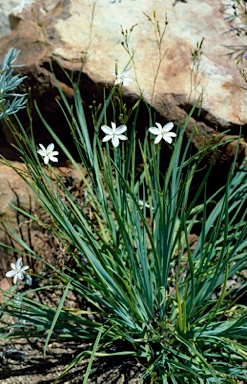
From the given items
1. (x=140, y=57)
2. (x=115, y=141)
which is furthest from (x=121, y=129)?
(x=140, y=57)

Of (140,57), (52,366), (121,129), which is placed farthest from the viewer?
→ (140,57)

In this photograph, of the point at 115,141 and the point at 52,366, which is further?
the point at 52,366

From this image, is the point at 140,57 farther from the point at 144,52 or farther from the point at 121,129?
the point at 121,129

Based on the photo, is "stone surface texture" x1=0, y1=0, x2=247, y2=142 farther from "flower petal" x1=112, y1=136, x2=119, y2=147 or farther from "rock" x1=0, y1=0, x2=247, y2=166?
"flower petal" x1=112, y1=136, x2=119, y2=147

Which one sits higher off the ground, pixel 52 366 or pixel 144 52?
pixel 144 52

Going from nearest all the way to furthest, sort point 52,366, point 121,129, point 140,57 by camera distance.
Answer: point 121,129 → point 52,366 → point 140,57

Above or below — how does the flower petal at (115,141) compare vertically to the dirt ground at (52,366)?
above

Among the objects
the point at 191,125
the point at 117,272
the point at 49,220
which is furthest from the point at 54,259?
the point at 191,125

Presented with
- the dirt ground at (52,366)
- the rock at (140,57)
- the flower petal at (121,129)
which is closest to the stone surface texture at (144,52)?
the rock at (140,57)

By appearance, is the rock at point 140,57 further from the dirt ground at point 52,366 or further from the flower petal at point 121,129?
the dirt ground at point 52,366
